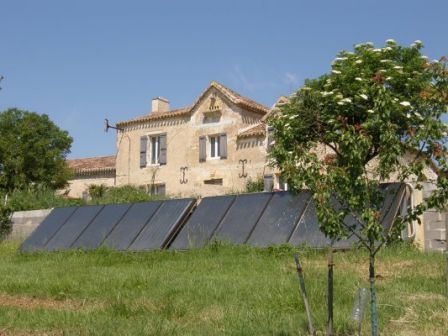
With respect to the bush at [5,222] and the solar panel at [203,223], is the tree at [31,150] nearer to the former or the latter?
the bush at [5,222]

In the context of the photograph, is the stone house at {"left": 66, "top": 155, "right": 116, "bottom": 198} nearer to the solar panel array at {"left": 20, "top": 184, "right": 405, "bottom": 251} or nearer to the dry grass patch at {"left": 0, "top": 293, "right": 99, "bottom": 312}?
the solar panel array at {"left": 20, "top": 184, "right": 405, "bottom": 251}

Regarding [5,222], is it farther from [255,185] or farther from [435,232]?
[435,232]

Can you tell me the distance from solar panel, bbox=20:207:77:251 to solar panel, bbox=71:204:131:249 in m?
0.97

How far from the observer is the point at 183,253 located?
972cm

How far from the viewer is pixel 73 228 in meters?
12.4

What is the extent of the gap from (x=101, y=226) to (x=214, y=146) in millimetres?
16259

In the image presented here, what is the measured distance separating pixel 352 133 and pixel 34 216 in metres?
13.5

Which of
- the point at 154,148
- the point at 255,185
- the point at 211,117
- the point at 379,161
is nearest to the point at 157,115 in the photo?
the point at 154,148

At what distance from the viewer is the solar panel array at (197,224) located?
377 inches

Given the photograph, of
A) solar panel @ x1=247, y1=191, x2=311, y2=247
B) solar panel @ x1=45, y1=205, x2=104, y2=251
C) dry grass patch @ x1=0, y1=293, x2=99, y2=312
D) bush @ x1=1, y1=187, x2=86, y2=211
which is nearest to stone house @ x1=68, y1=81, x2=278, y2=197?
bush @ x1=1, y1=187, x2=86, y2=211

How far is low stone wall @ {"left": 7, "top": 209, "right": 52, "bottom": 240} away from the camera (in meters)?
15.9

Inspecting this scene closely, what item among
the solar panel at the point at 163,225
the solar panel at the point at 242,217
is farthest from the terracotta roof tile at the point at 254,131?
the solar panel at the point at 242,217

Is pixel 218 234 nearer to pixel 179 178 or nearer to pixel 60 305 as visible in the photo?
pixel 60 305

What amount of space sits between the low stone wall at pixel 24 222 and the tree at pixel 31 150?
10.1 metres
